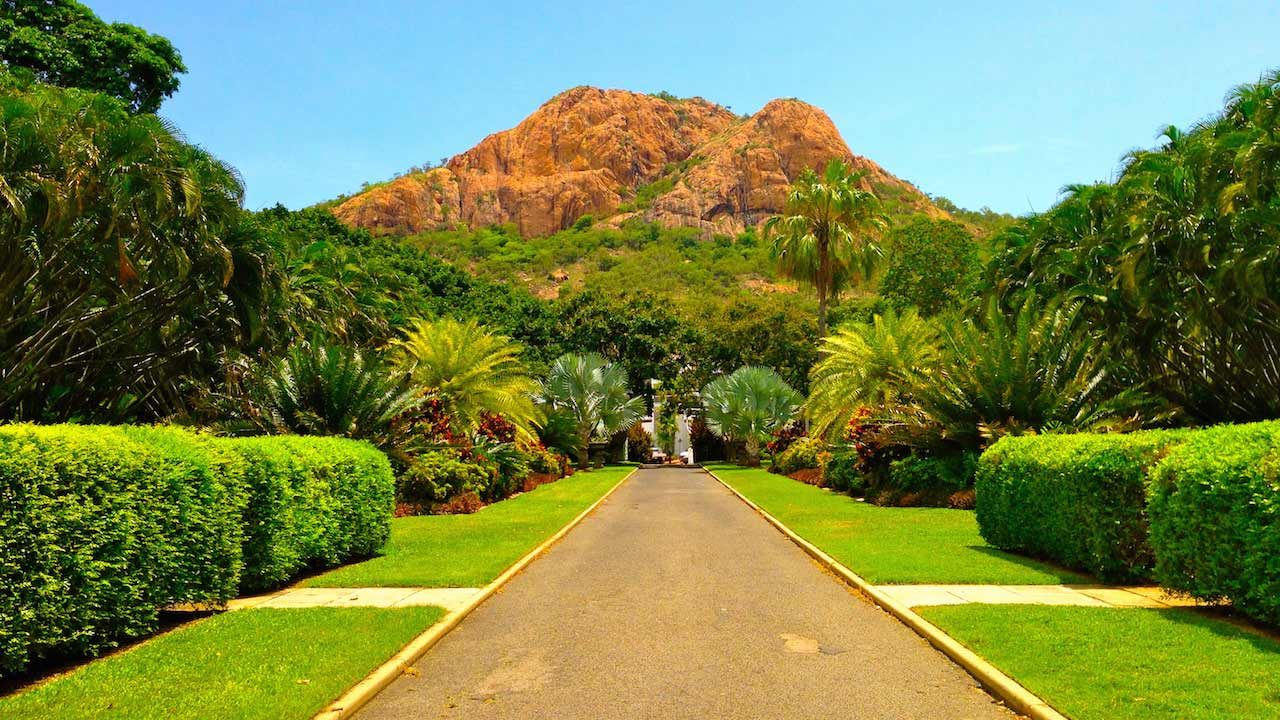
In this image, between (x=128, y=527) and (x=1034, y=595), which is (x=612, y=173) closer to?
(x=1034, y=595)

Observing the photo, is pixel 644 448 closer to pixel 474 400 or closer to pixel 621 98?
pixel 474 400

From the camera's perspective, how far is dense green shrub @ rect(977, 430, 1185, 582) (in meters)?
11.0

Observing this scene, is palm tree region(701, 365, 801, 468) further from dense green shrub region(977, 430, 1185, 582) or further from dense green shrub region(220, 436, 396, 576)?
dense green shrub region(220, 436, 396, 576)

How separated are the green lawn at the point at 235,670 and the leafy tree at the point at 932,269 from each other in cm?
4649

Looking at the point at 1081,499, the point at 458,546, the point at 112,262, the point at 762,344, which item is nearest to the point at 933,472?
the point at 1081,499

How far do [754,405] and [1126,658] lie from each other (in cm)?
4678

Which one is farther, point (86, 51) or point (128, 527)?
point (86, 51)

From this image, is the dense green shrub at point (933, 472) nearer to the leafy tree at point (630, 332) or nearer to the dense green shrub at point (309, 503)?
the dense green shrub at point (309, 503)

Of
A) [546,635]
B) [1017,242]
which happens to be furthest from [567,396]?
[546,635]

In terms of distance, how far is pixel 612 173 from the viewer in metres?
179

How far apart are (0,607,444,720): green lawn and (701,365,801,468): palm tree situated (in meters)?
45.1

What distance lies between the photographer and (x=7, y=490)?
657 cm

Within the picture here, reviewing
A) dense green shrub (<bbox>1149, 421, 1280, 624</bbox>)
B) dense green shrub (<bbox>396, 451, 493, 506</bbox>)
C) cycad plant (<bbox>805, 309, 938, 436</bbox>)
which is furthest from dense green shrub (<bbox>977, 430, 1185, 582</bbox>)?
cycad plant (<bbox>805, 309, 938, 436</bbox>)

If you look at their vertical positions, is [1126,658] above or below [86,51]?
below
